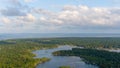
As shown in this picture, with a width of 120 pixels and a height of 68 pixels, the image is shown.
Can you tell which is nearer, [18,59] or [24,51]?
[18,59]

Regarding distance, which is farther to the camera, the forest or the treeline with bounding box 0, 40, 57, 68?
the forest

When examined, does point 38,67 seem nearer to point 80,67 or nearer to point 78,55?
point 80,67

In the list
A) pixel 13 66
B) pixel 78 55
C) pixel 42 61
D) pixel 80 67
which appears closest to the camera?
pixel 13 66

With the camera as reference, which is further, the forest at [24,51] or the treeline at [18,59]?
the forest at [24,51]

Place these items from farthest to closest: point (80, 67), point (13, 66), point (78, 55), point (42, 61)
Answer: point (78, 55), point (42, 61), point (80, 67), point (13, 66)

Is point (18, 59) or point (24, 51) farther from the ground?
point (24, 51)

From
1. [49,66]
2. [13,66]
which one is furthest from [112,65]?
[13,66]

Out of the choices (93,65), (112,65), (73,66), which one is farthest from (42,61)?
(112,65)

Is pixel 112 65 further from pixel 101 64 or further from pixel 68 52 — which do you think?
pixel 68 52

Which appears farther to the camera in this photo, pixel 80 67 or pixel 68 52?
pixel 68 52
